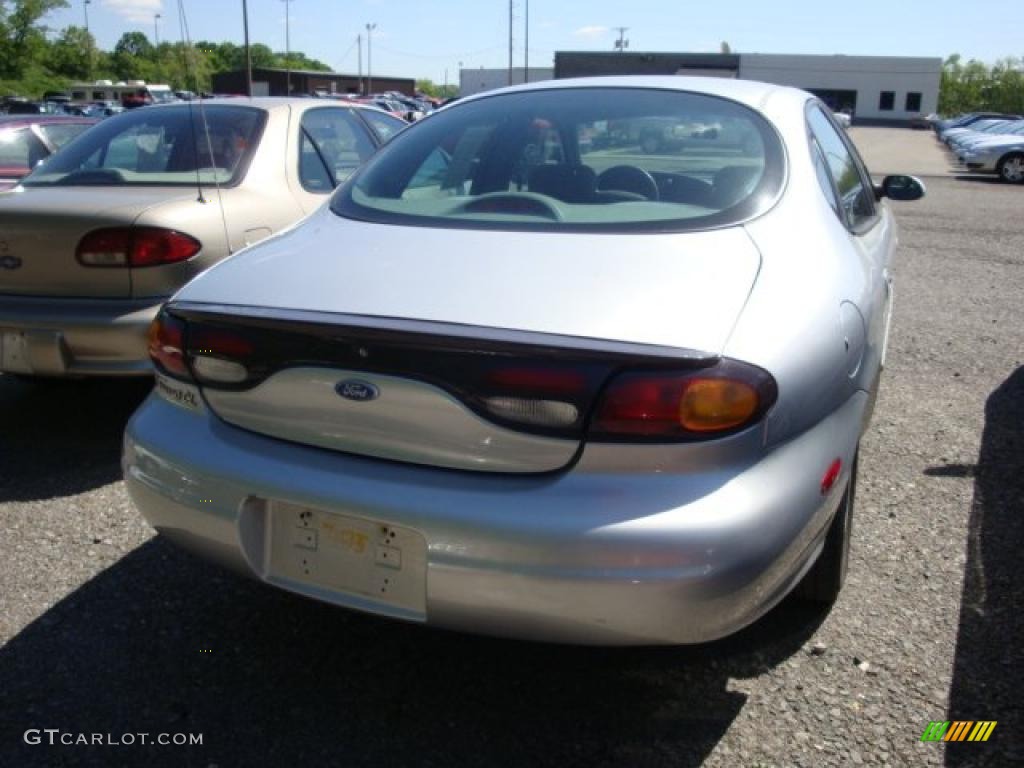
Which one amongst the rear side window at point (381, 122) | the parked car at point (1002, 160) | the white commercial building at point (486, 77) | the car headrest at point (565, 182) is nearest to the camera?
the car headrest at point (565, 182)

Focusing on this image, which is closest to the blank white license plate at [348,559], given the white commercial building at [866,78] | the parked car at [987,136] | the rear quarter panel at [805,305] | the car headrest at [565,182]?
the rear quarter panel at [805,305]

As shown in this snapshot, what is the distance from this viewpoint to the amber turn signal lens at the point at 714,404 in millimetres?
1854

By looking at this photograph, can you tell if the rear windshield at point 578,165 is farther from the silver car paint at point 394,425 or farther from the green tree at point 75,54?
the green tree at point 75,54

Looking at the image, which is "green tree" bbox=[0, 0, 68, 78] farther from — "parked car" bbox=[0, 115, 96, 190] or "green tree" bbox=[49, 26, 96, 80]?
"parked car" bbox=[0, 115, 96, 190]

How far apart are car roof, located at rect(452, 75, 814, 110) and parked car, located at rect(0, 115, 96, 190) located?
A: 5.20 metres

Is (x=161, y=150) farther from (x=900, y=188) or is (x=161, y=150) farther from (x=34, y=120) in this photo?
(x=34, y=120)

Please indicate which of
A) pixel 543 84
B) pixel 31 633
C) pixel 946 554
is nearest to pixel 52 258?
pixel 31 633

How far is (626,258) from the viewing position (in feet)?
7.20

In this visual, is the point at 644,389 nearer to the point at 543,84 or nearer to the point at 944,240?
the point at 543,84

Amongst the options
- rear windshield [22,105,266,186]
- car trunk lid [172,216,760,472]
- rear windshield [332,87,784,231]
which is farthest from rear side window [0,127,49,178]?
car trunk lid [172,216,760,472]

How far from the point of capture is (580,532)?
1819 mm

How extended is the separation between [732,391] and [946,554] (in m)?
1.72

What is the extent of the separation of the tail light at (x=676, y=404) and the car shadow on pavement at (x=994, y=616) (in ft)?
3.33

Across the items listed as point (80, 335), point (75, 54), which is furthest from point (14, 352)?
point (75, 54)
